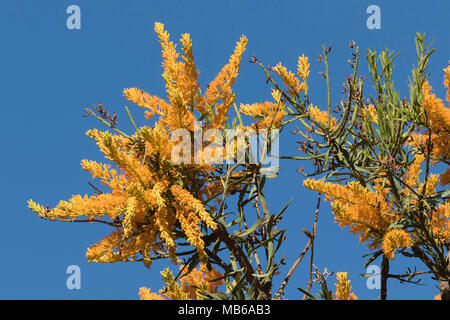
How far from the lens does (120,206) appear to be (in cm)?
284

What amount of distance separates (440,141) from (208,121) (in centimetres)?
170

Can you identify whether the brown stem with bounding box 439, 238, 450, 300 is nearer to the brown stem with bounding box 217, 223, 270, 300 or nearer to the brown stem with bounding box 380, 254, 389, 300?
the brown stem with bounding box 380, 254, 389, 300

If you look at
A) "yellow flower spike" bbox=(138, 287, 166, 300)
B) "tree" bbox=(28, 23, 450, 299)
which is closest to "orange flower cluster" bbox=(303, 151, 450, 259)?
"tree" bbox=(28, 23, 450, 299)

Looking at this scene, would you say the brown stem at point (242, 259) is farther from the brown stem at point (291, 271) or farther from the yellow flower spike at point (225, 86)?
the yellow flower spike at point (225, 86)

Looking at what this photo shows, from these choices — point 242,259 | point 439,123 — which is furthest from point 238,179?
point 439,123

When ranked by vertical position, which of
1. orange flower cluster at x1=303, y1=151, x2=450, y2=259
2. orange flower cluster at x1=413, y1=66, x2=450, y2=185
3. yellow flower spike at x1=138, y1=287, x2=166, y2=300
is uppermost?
orange flower cluster at x1=413, y1=66, x2=450, y2=185

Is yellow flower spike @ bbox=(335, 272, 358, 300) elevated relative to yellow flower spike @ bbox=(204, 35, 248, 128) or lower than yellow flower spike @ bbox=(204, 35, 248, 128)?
lower

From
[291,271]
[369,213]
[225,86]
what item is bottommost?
[291,271]

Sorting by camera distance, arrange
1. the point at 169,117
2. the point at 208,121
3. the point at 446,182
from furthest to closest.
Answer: the point at 446,182
the point at 208,121
the point at 169,117

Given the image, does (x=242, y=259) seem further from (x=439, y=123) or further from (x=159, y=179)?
(x=439, y=123)

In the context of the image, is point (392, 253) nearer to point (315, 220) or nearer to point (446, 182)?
point (315, 220)

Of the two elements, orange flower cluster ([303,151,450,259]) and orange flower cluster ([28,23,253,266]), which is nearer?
orange flower cluster ([28,23,253,266])

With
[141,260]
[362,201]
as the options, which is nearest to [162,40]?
[141,260]

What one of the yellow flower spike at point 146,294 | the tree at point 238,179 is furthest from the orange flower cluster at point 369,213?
the yellow flower spike at point 146,294
